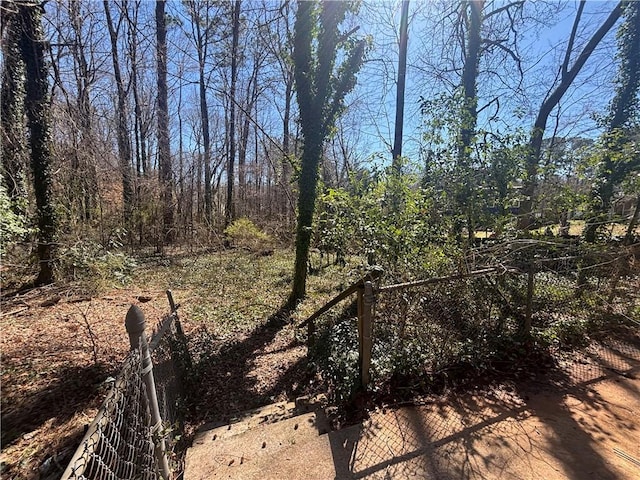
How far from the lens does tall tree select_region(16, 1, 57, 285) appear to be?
5.43m

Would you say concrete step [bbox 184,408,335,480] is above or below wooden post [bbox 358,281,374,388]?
below

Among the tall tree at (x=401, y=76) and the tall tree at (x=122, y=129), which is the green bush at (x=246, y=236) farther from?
the tall tree at (x=401, y=76)

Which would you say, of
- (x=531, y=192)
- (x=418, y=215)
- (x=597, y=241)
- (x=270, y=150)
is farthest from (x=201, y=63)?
(x=597, y=241)

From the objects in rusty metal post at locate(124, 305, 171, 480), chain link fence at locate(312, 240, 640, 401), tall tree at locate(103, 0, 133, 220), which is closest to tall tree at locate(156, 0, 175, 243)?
tall tree at locate(103, 0, 133, 220)

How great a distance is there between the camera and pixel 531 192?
4.43m

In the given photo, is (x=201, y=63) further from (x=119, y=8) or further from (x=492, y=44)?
(x=492, y=44)

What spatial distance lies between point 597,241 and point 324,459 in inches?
222

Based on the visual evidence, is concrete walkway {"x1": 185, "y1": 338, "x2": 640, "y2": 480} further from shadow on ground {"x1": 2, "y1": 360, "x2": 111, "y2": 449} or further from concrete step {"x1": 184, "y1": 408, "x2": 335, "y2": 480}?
shadow on ground {"x1": 2, "y1": 360, "x2": 111, "y2": 449}

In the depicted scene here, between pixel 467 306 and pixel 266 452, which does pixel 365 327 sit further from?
pixel 467 306

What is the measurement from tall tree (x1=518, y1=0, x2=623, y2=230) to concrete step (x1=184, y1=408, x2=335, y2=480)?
4.10 meters

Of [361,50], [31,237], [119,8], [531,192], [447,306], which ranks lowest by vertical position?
[447,306]

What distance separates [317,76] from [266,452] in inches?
240

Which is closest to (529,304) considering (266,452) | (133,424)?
(266,452)

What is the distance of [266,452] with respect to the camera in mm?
2199
